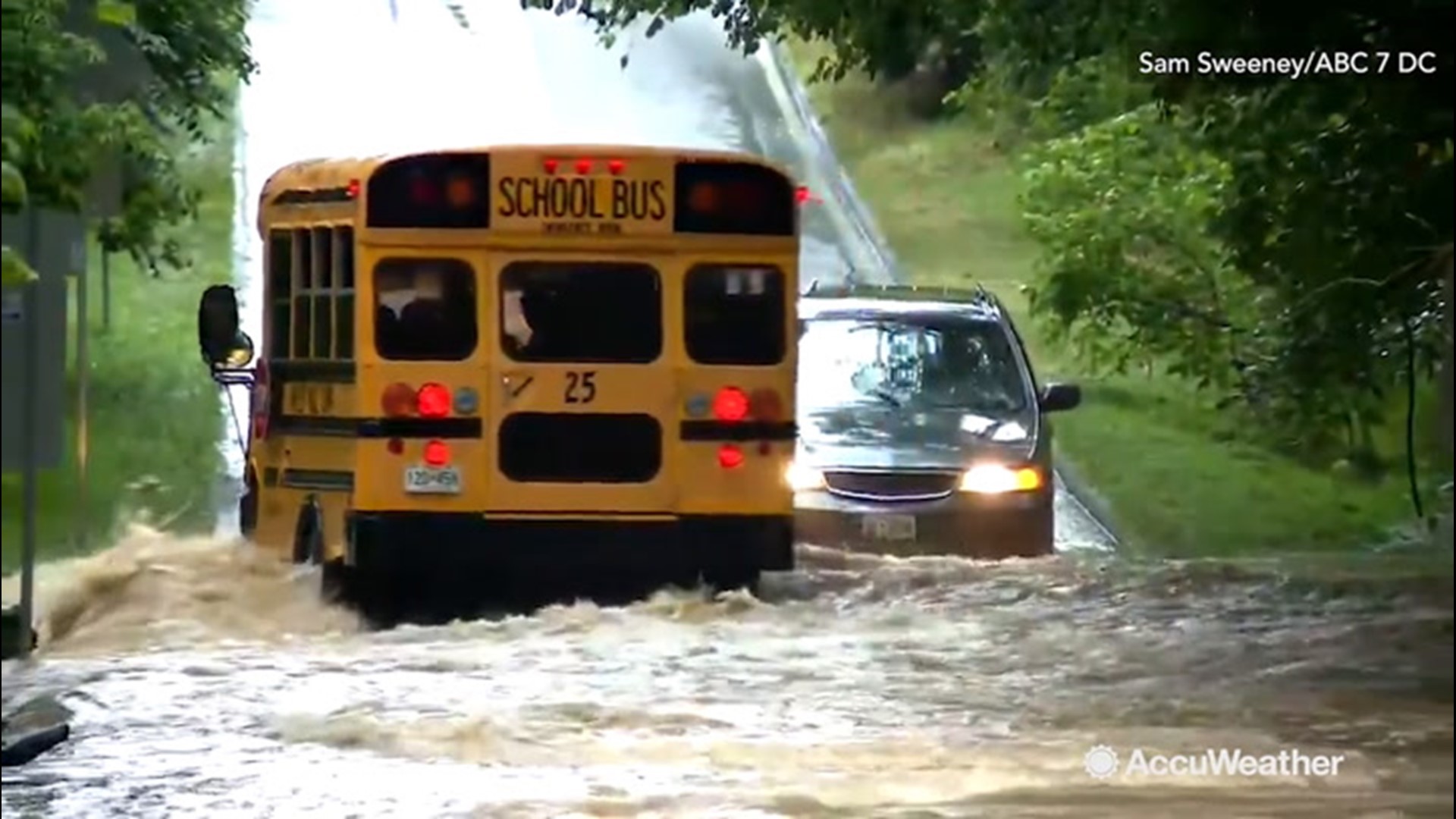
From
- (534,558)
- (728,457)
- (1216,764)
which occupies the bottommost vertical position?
(1216,764)

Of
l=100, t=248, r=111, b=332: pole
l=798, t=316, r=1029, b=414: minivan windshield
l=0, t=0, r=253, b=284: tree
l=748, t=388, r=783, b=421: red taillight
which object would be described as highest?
l=0, t=0, r=253, b=284: tree

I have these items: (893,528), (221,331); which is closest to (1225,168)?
(893,528)

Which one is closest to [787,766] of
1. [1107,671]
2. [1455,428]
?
[1107,671]

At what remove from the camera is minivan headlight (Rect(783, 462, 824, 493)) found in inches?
406

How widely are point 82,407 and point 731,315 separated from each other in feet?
10.6

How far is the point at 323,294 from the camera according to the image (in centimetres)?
1008

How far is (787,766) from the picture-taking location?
8.83 m

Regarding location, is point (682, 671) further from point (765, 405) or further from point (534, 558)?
point (765, 405)

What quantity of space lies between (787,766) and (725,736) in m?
0.43

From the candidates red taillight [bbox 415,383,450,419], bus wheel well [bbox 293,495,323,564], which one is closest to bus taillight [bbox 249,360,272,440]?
bus wheel well [bbox 293,495,323,564]

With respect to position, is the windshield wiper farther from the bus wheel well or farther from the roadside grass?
the bus wheel well

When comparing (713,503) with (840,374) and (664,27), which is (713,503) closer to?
(840,374)

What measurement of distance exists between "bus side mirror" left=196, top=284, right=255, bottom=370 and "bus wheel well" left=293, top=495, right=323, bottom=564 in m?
0.56

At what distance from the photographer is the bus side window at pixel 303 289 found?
10.1 metres
